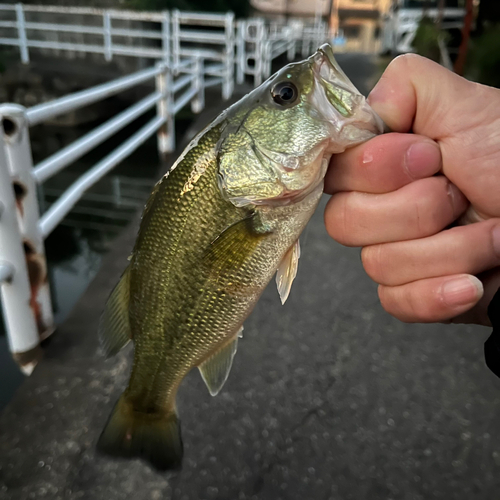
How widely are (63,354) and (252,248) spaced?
151 centimetres

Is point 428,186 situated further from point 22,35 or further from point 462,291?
point 22,35

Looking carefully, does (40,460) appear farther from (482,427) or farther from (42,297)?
(482,427)

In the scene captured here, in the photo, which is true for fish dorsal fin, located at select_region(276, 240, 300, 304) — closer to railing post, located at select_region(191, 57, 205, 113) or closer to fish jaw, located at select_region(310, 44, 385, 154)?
fish jaw, located at select_region(310, 44, 385, 154)

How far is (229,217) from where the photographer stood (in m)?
1.18

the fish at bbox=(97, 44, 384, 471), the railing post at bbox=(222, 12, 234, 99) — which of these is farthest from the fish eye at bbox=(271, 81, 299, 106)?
the railing post at bbox=(222, 12, 234, 99)

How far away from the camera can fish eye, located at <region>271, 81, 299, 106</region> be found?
3.65ft

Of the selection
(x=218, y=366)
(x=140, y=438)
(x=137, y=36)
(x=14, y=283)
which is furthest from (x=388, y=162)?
(x=137, y=36)

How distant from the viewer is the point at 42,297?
94.0 inches

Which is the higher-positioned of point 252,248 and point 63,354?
point 252,248

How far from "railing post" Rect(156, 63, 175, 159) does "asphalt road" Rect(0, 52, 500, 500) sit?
3646 mm

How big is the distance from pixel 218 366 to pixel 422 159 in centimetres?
82

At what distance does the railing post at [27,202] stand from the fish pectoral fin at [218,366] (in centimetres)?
135

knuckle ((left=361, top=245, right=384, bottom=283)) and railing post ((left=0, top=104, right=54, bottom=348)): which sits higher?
knuckle ((left=361, top=245, right=384, bottom=283))

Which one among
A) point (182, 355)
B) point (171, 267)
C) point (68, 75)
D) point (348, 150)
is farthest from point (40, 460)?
point (68, 75)
